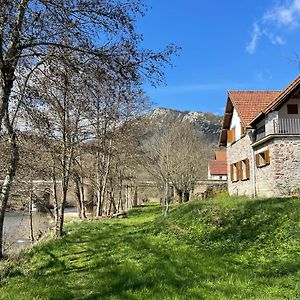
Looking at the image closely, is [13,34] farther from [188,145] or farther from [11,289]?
[188,145]

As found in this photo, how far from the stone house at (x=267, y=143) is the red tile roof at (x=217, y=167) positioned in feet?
142

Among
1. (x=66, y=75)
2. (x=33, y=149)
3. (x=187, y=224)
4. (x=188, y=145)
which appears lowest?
(x=187, y=224)

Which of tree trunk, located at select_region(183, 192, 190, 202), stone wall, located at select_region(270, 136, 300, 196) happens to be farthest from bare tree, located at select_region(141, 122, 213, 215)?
stone wall, located at select_region(270, 136, 300, 196)

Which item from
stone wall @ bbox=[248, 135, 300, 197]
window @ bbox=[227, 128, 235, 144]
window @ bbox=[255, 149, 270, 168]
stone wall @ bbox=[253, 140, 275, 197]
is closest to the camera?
stone wall @ bbox=[248, 135, 300, 197]

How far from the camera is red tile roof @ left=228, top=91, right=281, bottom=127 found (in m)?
27.4

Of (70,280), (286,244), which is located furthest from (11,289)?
(286,244)

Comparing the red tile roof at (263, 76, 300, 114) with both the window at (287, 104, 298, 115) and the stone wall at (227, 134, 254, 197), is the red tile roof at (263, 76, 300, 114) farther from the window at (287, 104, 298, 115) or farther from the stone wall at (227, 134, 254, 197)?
the stone wall at (227, 134, 254, 197)

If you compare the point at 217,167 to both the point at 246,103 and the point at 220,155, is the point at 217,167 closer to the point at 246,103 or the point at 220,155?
the point at 220,155

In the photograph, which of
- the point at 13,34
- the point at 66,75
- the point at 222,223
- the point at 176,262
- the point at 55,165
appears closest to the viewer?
the point at 13,34

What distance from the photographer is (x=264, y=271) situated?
8328 millimetres

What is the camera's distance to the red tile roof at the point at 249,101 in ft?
89.8

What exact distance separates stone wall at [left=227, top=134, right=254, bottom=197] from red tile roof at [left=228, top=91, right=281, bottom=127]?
151 centimetres

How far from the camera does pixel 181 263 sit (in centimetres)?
915

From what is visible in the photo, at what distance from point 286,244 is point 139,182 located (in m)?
34.7
